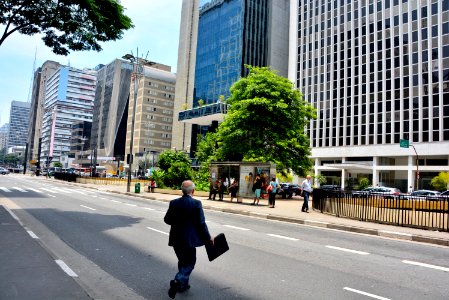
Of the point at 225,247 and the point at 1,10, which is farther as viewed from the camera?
the point at 1,10

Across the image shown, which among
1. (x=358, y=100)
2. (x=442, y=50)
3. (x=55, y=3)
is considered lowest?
(x=55, y=3)

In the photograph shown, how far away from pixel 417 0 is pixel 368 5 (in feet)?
27.8

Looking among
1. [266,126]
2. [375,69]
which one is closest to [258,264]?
[266,126]

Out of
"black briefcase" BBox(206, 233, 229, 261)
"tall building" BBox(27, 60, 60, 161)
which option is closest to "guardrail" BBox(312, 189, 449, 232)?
"black briefcase" BBox(206, 233, 229, 261)

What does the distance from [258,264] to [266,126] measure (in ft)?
87.7

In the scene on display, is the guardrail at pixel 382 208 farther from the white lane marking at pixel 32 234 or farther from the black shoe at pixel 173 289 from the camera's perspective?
the white lane marking at pixel 32 234

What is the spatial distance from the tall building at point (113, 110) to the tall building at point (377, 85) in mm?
72443

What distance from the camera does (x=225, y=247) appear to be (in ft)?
17.7

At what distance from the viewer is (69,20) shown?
48.5 feet

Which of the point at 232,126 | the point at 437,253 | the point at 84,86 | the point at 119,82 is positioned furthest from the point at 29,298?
the point at 84,86

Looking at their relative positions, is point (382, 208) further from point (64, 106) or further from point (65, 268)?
point (64, 106)

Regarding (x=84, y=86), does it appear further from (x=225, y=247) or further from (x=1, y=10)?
(x=225, y=247)

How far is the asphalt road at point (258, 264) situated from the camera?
559 centimetres

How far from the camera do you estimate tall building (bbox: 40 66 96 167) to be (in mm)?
161250
